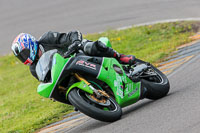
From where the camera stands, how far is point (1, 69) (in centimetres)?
1429

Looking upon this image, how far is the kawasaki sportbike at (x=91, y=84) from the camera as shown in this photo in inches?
220

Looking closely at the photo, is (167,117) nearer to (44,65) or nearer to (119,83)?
(119,83)

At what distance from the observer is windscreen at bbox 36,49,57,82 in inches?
230

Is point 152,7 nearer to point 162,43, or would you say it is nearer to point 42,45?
point 162,43

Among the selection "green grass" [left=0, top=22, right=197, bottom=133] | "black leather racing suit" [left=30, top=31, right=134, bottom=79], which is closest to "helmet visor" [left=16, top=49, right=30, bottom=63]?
"black leather racing suit" [left=30, top=31, right=134, bottom=79]

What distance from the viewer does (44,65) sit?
5918 millimetres

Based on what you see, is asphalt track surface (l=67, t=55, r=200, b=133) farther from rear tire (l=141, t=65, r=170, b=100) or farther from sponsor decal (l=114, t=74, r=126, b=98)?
sponsor decal (l=114, t=74, r=126, b=98)

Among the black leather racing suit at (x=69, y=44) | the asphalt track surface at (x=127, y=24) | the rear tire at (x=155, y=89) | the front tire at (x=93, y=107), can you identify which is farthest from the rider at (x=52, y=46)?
the asphalt track surface at (x=127, y=24)

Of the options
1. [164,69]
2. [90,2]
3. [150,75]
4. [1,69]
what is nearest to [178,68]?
[164,69]

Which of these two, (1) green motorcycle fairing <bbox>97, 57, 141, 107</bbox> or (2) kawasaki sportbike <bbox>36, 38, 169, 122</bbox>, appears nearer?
(2) kawasaki sportbike <bbox>36, 38, 169, 122</bbox>

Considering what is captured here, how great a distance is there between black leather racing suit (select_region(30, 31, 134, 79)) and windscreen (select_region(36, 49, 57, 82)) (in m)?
0.44

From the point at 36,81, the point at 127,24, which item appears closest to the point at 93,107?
the point at 36,81

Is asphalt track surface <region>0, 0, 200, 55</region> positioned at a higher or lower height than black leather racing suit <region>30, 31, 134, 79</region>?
lower

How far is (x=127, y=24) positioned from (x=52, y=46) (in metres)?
7.33
